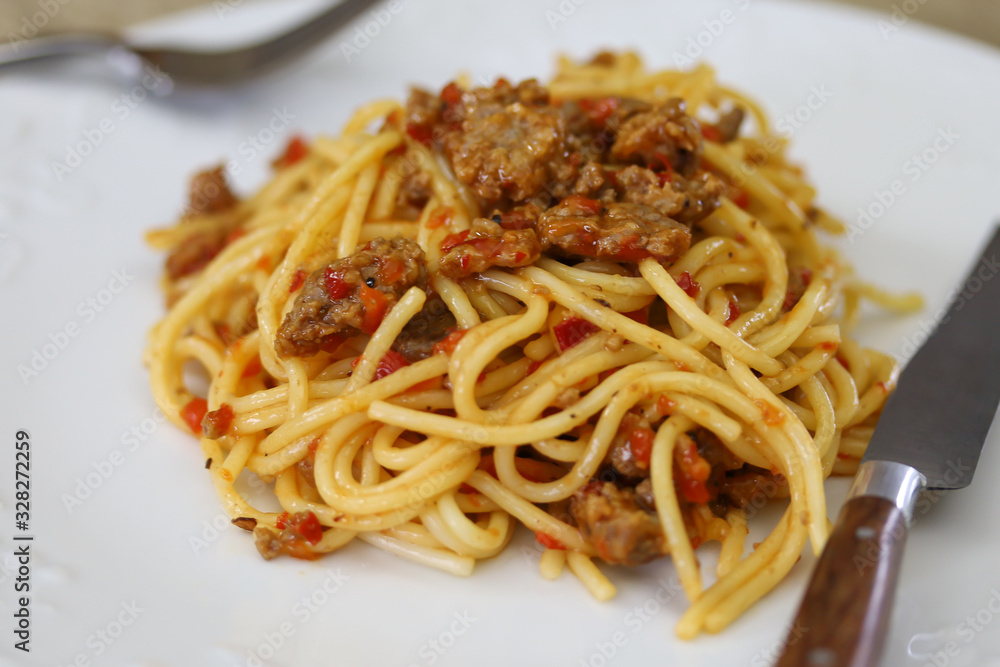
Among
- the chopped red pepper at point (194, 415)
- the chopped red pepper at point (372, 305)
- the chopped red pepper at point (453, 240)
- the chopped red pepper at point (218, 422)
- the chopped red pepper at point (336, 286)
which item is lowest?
the chopped red pepper at point (194, 415)

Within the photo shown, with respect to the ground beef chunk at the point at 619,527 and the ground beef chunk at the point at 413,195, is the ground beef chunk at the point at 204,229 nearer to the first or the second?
the ground beef chunk at the point at 413,195

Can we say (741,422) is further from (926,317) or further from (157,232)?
(157,232)

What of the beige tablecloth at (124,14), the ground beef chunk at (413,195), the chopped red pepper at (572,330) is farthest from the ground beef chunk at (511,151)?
the beige tablecloth at (124,14)

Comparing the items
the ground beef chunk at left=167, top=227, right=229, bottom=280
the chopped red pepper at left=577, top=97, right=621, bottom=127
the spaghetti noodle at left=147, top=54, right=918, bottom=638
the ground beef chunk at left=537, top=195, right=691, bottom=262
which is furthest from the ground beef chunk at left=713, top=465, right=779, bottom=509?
the ground beef chunk at left=167, top=227, right=229, bottom=280

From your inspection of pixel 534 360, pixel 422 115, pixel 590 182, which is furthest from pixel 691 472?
pixel 422 115

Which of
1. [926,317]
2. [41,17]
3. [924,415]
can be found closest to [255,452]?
[924,415]
